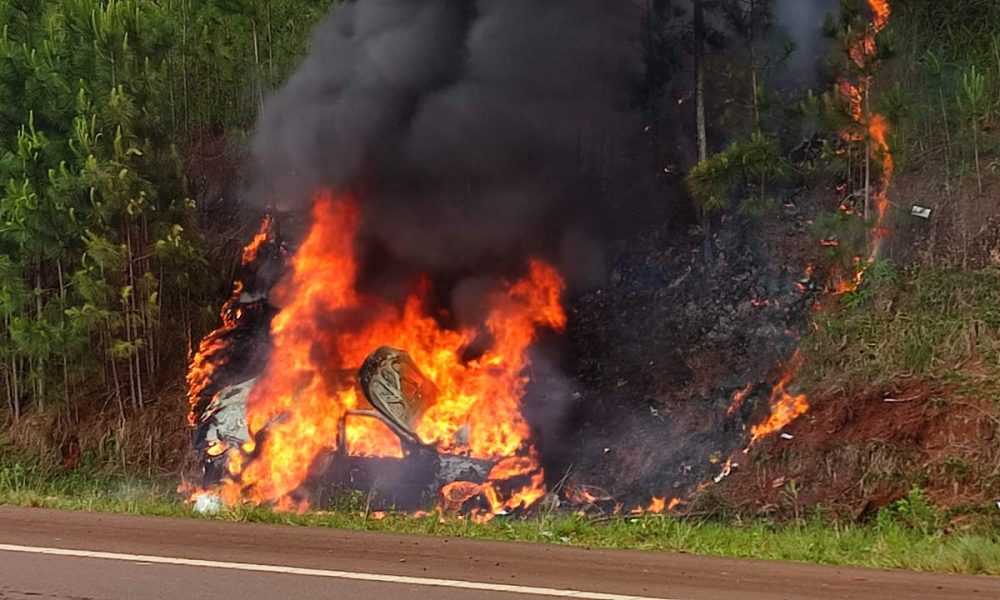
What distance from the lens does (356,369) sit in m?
11.2

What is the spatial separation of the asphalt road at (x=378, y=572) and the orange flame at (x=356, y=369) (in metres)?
3.19

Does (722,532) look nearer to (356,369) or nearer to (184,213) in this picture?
(356,369)

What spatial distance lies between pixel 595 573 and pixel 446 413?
523 cm

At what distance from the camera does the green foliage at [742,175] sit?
36.0 ft

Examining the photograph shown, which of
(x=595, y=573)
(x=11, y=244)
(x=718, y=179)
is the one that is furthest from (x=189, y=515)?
(x=718, y=179)

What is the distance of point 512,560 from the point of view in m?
6.00

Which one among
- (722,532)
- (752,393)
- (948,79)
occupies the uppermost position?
(948,79)

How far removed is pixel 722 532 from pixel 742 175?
200 inches

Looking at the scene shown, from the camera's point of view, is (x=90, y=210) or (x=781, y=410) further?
(x=90, y=210)

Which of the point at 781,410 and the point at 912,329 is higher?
the point at 912,329

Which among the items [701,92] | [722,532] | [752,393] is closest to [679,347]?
[752,393]

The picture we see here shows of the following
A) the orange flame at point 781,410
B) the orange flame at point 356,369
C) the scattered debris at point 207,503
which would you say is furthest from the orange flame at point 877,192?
the scattered debris at point 207,503

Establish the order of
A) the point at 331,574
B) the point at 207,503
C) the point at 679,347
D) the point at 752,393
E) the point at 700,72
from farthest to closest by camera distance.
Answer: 1. the point at 700,72
2. the point at 679,347
3. the point at 752,393
4. the point at 207,503
5. the point at 331,574

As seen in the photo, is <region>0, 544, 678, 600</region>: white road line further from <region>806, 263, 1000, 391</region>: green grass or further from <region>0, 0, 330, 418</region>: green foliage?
<region>806, 263, 1000, 391</region>: green grass
